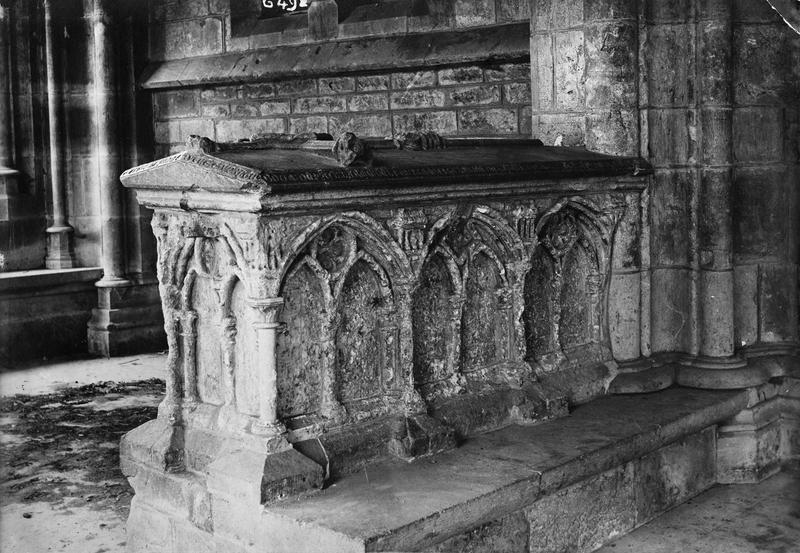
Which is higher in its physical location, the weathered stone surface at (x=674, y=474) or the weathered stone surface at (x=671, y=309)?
the weathered stone surface at (x=671, y=309)

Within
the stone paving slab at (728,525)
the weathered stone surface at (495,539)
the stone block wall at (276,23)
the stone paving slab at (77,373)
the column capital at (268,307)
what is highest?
the stone block wall at (276,23)

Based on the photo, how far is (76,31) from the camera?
373 inches

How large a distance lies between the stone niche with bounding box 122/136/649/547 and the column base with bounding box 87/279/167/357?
4.86m

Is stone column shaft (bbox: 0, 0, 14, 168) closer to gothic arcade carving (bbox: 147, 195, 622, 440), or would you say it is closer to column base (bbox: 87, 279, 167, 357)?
column base (bbox: 87, 279, 167, 357)

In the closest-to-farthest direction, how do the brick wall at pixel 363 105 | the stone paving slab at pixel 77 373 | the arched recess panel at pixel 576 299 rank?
the arched recess panel at pixel 576 299 < the brick wall at pixel 363 105 < the stone paving slab at pixel 77 373

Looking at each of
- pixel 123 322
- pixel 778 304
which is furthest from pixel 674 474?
pixel 123 322

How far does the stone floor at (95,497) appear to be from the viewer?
183 inches

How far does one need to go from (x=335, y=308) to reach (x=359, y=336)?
209 millimetres

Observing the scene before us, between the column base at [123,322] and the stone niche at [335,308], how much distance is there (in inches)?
191

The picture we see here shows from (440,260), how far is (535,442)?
79 cm

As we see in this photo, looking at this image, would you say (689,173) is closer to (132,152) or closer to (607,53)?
(607,53)

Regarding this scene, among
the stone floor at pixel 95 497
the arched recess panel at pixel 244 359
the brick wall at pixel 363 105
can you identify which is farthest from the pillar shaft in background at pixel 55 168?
the arched recess panel at pixel 244 359

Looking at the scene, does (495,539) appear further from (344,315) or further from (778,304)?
(778,304)

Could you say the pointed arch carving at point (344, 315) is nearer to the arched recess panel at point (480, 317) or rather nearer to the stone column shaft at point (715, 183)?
the arched recess panel at point (480, 317)
